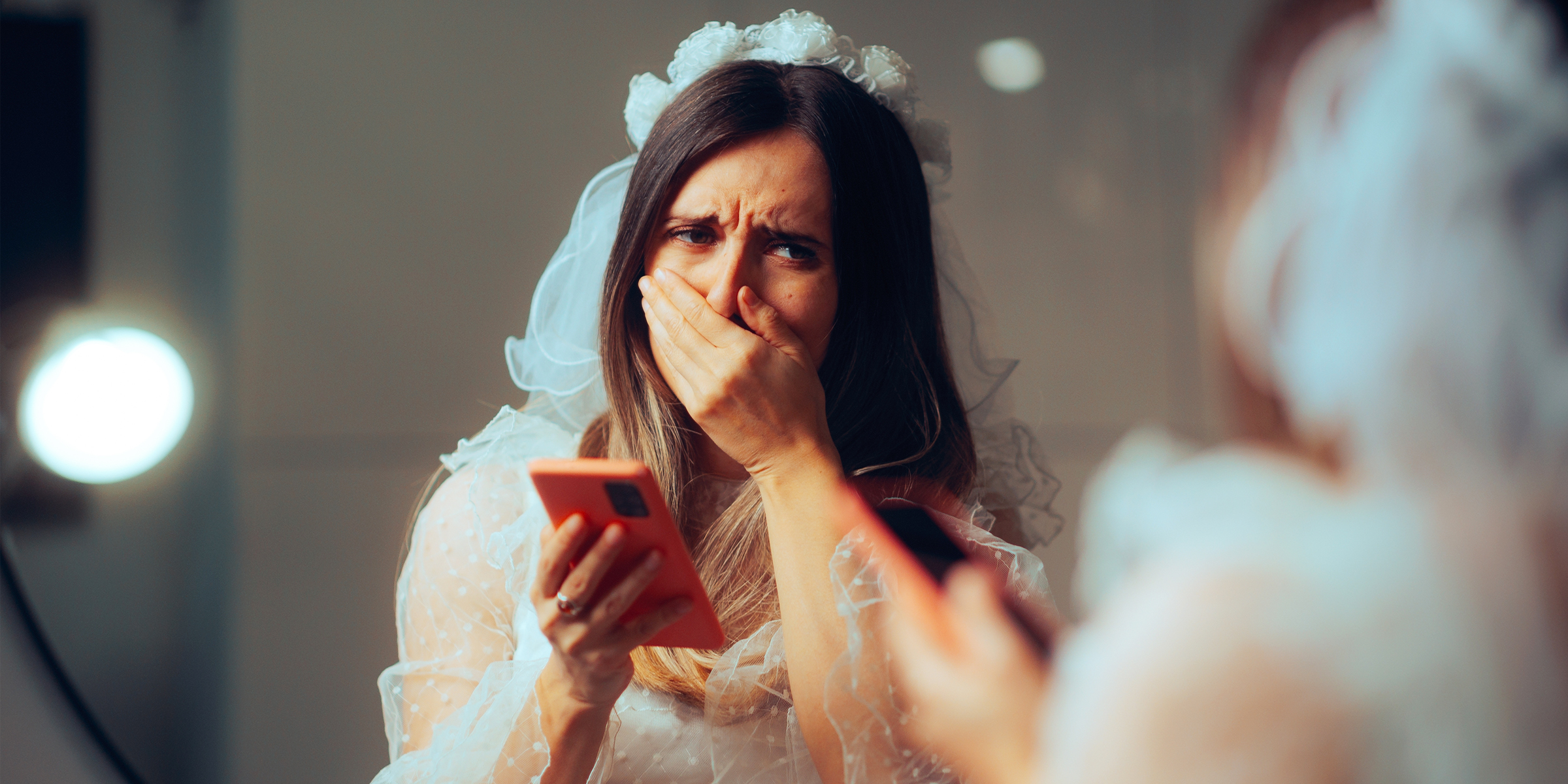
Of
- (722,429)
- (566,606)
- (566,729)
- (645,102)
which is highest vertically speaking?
(645,102)

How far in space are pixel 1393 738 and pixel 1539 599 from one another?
0.06 meters

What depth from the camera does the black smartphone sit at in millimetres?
338

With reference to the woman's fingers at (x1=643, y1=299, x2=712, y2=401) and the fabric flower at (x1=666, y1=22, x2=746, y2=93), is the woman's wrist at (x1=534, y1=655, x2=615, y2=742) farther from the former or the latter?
the fabric flower at (x1=666, y1=22, x2=746, y2=93)

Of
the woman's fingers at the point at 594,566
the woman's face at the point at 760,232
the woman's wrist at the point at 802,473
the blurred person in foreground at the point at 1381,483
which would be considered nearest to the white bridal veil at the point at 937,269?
the woman's face at the point at 760,232

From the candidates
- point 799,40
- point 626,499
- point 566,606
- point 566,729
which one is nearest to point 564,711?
point 566,729

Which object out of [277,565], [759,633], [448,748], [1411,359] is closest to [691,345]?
[759,633]

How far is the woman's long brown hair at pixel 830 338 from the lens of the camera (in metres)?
0.72

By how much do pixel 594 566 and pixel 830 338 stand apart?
1.12 feet

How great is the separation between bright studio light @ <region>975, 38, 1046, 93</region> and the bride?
0.33 feet

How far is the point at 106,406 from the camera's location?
Result: 89 centimetres

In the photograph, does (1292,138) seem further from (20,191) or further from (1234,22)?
(20,191)

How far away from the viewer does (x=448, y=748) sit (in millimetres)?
633

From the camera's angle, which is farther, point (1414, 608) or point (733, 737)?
point (733, 737)

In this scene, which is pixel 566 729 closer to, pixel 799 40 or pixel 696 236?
pixel 696 236
